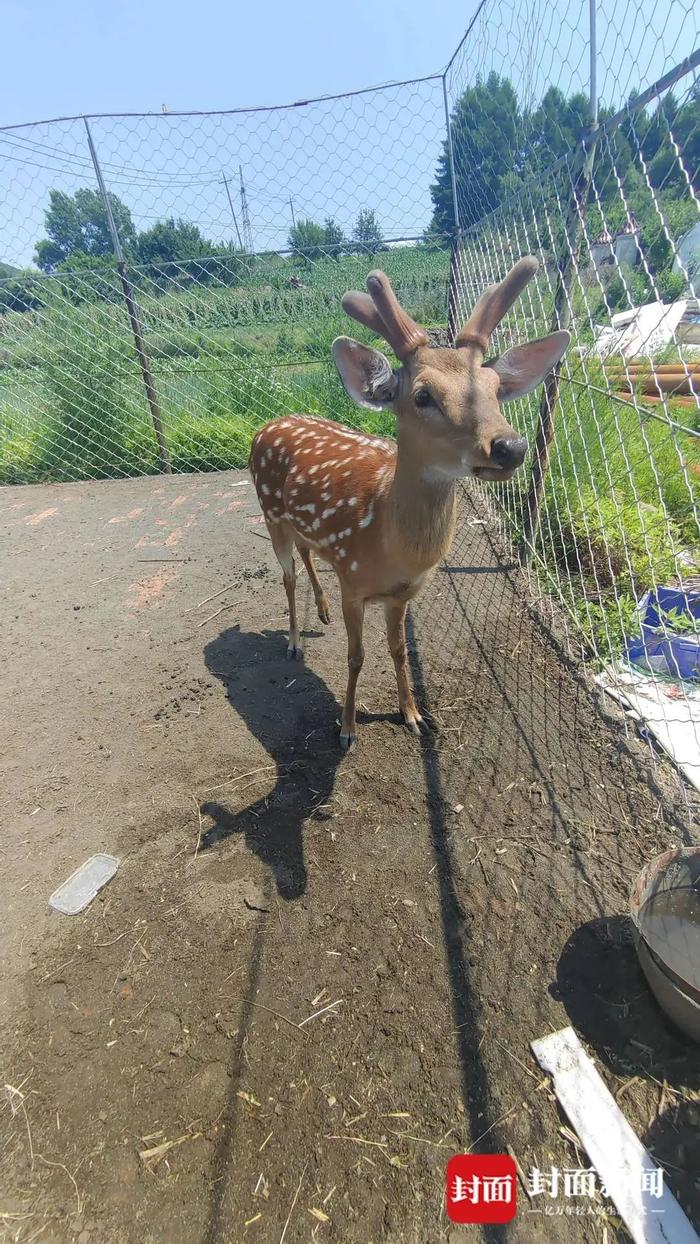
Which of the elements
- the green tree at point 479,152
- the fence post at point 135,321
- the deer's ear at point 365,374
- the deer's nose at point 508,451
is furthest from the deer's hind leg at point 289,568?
the fence post at point 135,321

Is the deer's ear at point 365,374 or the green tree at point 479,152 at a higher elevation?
the green tree at point 479,152

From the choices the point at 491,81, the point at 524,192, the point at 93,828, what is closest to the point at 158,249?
the point at 491,81

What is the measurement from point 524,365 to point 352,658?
1569mm

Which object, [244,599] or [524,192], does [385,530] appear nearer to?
[244,599]

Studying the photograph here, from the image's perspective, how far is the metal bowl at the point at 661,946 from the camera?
5.03 feet

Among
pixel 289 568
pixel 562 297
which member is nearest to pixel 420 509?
pixel 289 568

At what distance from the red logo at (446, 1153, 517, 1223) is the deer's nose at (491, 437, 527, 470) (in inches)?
76.3

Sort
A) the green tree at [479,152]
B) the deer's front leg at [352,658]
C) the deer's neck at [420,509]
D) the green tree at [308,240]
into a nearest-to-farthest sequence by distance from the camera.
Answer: the deer's neck at [420,509] → the deer's front leg at [352,658] → the green tree at [479,152] → the green tree at [308,240]

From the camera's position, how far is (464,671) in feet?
11.0

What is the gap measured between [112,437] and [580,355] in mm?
6154

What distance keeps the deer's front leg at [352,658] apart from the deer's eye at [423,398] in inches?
44.0

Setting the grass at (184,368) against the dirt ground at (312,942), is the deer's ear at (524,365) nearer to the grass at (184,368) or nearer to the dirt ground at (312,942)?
the dirt ground at (312,942)

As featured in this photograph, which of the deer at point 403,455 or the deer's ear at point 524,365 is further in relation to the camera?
the deer's ear at point 524,365

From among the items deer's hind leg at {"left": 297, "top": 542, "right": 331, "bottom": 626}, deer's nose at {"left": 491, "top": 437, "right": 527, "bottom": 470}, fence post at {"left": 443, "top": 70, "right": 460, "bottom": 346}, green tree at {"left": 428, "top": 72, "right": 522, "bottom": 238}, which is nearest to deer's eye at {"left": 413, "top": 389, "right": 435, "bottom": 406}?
deer's nose at {"left": 491, "top": 437, "right": 527, "bottom": 470}
